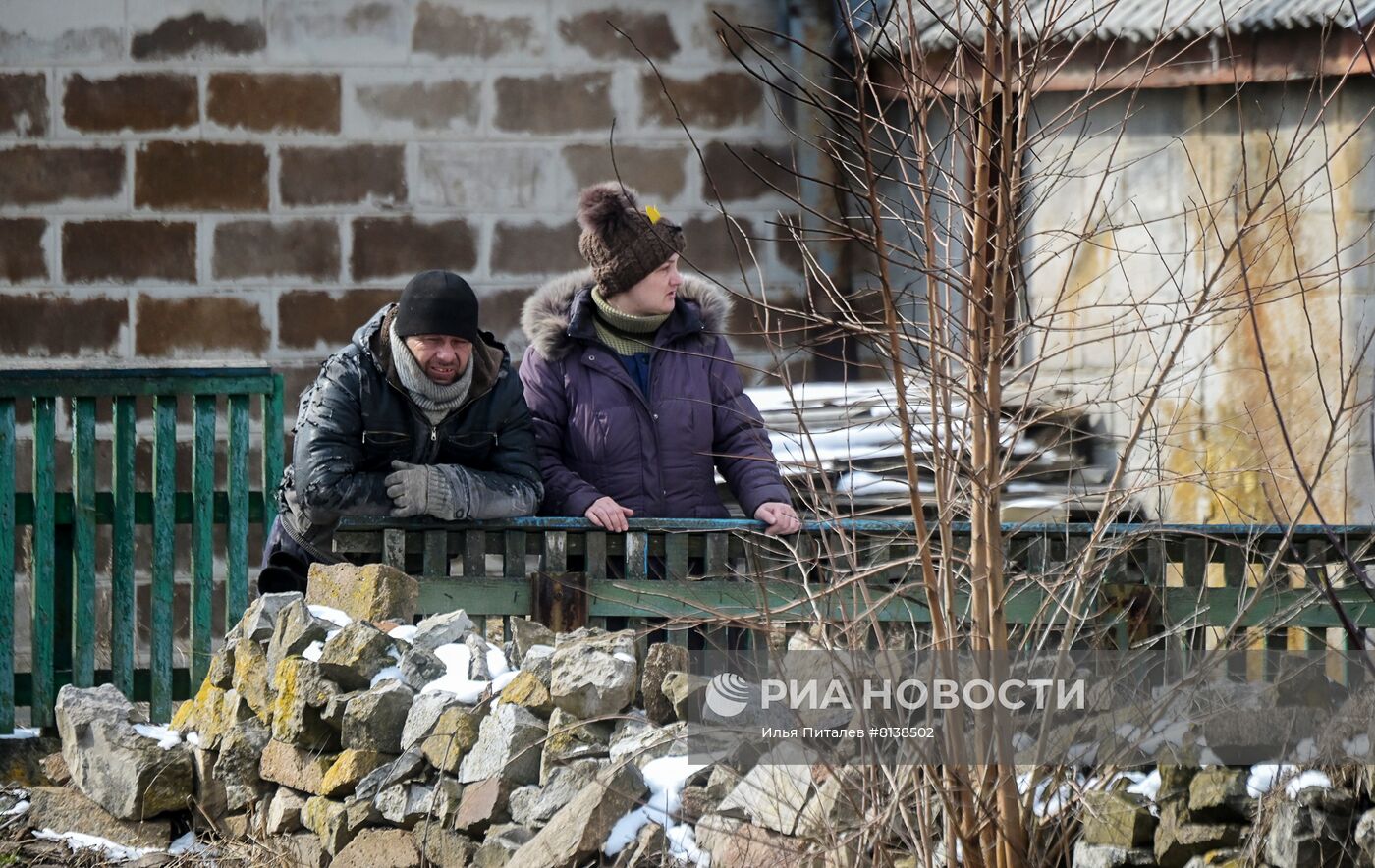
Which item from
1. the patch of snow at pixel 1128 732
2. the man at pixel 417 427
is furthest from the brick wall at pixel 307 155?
the patch of snow at pixel 1128 732

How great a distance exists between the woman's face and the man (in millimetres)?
378

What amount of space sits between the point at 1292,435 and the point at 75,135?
4.93m

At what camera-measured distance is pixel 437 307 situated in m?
4.76

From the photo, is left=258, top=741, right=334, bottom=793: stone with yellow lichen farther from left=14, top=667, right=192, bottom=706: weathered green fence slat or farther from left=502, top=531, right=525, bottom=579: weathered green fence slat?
left=14, top=667, right=192, bottom=706: weathered green fence slat

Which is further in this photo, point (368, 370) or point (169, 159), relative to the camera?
point (169, 159)

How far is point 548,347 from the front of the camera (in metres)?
5.00

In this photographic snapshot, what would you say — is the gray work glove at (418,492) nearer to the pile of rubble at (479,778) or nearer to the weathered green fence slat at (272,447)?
the pile of rubble at (479,778)

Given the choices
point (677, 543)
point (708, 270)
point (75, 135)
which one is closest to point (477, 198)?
point (708, 270)

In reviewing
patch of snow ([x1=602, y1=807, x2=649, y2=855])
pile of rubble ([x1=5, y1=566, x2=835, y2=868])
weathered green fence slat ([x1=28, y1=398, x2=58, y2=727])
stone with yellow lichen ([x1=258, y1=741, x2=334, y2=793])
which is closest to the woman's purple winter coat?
pile of rubble ([x1=5, y1=566, x2=835, y2=868])

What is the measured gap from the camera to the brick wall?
→ 7438 millimetres

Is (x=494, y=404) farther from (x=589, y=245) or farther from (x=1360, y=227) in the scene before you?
(x=1360, y=227)

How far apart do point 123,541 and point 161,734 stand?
103 cm

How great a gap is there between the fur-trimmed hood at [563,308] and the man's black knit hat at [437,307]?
0.74ft

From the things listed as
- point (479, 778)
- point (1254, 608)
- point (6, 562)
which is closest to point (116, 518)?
point (6, 562)
